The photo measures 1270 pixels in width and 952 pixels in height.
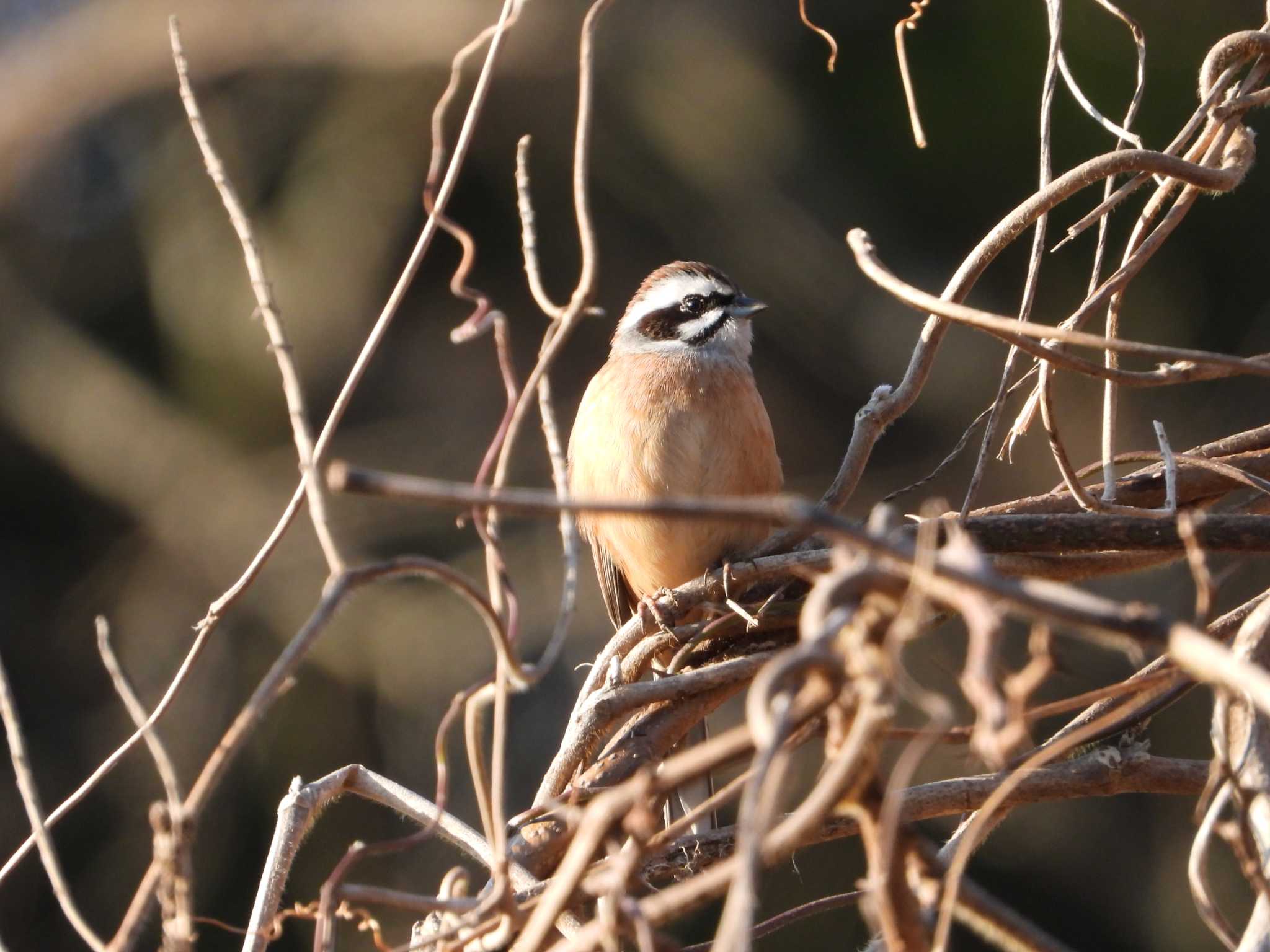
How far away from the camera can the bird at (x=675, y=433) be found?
13.4ft

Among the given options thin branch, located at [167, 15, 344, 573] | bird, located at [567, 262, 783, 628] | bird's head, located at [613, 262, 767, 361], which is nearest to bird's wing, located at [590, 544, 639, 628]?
bird, located at [567, 262, 783, 628]

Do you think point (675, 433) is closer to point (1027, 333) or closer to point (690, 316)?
point (690, 316)

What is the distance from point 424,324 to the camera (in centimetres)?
862

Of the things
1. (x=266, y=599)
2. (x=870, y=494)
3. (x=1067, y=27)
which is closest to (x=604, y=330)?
(x=870, y=494)

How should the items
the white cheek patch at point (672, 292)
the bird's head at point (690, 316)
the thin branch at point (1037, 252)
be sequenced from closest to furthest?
the thin branch at point (1037, 252) → the bird's head at point (690, 316) → the white cheek patch at point (672, 292)

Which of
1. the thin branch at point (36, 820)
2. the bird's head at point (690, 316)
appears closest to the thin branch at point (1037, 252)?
the thin branch at point (36, 820)

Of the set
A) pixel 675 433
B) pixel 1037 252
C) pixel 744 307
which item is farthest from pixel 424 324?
pixel 1037 252

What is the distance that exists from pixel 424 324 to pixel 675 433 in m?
4.72

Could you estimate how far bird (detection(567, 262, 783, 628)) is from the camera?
408 cm

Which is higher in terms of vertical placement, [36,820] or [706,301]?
[706,301]

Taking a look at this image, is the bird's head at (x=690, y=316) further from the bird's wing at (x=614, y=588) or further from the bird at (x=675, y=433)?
the bird's wing at (x=614, y=588)

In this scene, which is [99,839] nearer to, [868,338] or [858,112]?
[868,338]

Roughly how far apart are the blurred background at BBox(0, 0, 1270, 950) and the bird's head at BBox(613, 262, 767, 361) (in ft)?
10.2

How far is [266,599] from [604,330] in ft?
7.38
